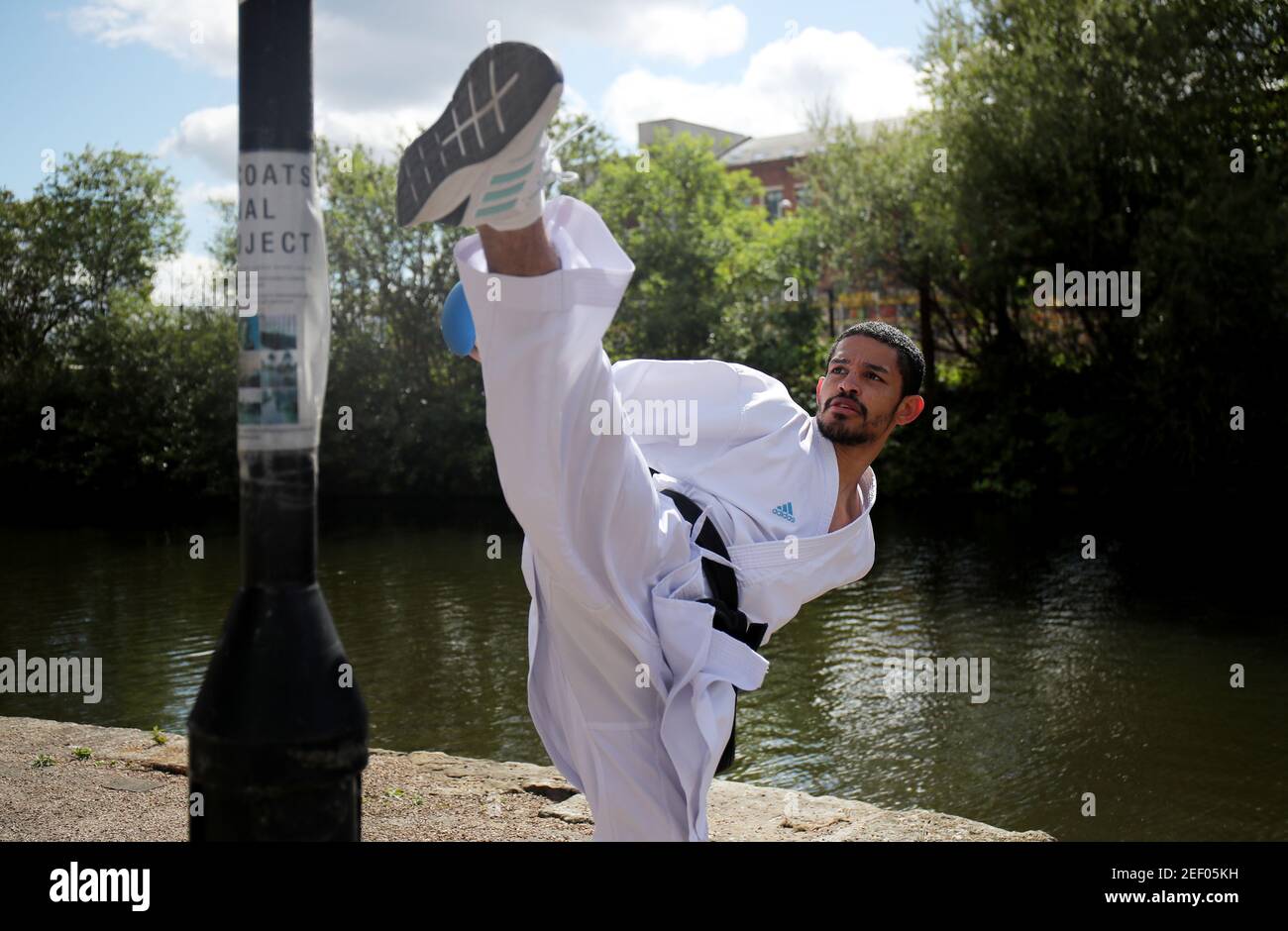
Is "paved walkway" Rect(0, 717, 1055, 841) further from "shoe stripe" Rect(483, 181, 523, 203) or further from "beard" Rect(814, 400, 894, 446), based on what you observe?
"shoe stripe" Rect(483, 181, 523, 203)

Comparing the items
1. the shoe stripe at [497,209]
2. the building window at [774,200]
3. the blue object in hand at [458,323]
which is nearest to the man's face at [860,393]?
the blue object in hand at [458,323]

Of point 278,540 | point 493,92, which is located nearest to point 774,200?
point 493,92

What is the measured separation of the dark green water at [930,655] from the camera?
863cm

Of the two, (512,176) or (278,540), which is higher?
(512,176)

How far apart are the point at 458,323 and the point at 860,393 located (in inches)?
74.1

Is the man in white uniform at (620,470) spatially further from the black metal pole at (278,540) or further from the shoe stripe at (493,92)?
the black metal pole at (278,540)

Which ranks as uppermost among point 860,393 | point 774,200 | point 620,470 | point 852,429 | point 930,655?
point 774,200

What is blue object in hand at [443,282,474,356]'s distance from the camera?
3.18m

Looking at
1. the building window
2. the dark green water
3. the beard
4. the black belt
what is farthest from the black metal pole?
the building window

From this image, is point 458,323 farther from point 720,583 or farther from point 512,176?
point 720,583

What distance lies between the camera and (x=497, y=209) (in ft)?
8.18

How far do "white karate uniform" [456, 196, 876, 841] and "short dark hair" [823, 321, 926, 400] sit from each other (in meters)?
0.41
